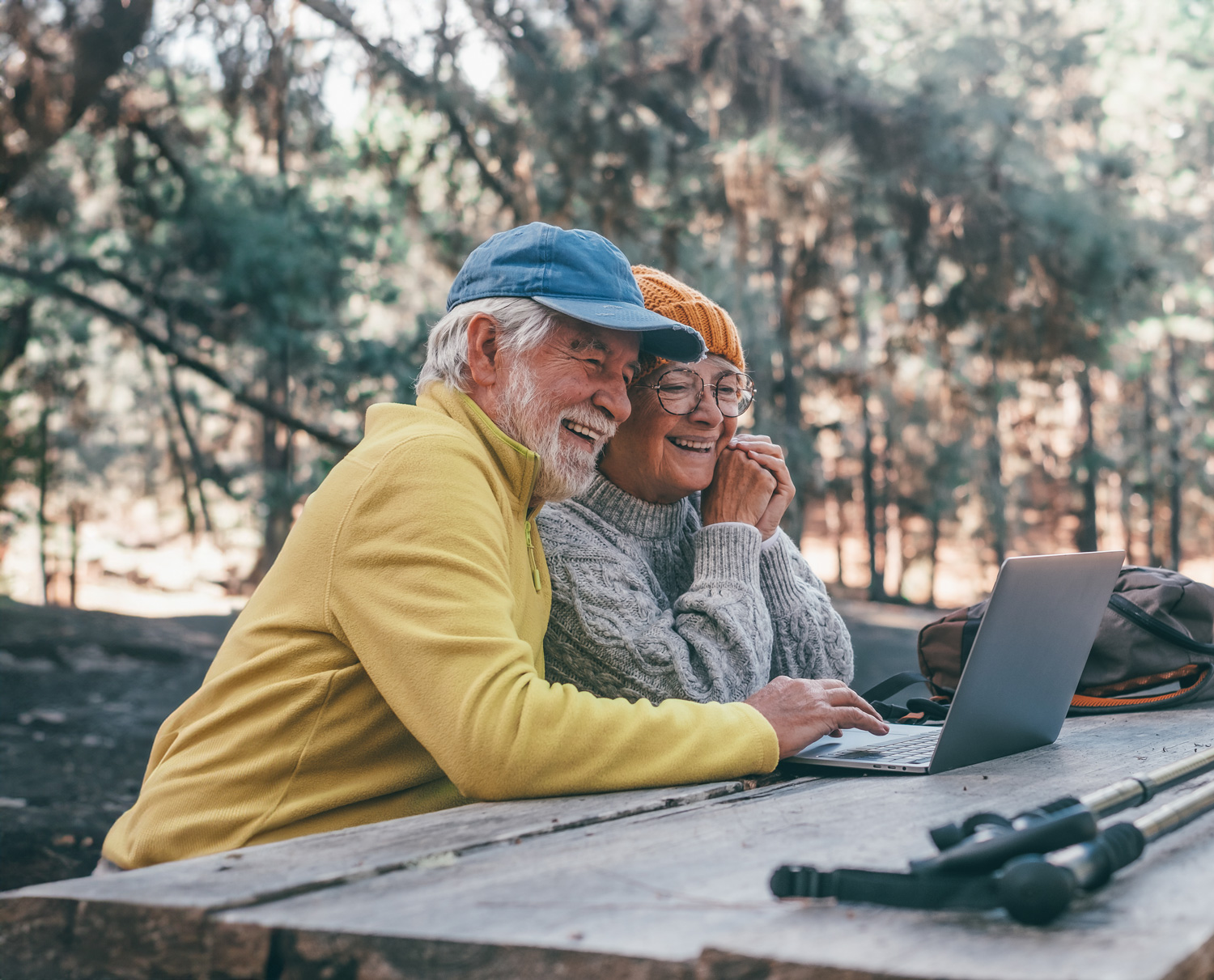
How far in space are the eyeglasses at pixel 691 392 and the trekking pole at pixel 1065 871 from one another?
1503mm

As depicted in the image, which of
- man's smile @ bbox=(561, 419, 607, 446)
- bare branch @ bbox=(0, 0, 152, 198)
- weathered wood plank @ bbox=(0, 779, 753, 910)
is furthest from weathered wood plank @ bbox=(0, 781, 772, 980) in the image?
bare branch @ bbox=(0, 0, 152, 198)

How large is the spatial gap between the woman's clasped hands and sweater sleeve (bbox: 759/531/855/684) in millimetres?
79

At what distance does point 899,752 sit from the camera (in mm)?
1788

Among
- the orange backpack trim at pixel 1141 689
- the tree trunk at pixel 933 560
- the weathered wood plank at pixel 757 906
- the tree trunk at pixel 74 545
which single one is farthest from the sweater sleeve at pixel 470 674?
the tree trunk at pixel 933 560

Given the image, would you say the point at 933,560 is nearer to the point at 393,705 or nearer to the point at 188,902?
the point at 393,705

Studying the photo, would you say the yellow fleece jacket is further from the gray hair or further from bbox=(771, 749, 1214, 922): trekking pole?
bbox=(771, 749, 1214, 922): trekking pole

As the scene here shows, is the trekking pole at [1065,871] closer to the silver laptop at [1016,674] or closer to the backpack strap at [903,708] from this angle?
the silver laptop at [1016,674]

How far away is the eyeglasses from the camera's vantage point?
8.00 feet

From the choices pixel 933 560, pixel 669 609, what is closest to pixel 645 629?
pixel 669 609

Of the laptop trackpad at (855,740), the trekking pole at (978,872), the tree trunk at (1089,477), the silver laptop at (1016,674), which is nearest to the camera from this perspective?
the trekking pole at (978,872)

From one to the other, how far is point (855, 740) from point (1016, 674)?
352 mm

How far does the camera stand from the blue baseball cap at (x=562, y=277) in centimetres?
194

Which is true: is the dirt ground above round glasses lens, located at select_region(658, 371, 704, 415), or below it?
below

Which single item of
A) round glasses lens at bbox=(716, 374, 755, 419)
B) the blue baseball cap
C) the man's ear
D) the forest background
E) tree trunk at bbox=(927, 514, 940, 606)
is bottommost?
tree trunk at bbox=(927, 514, 940, 606)
